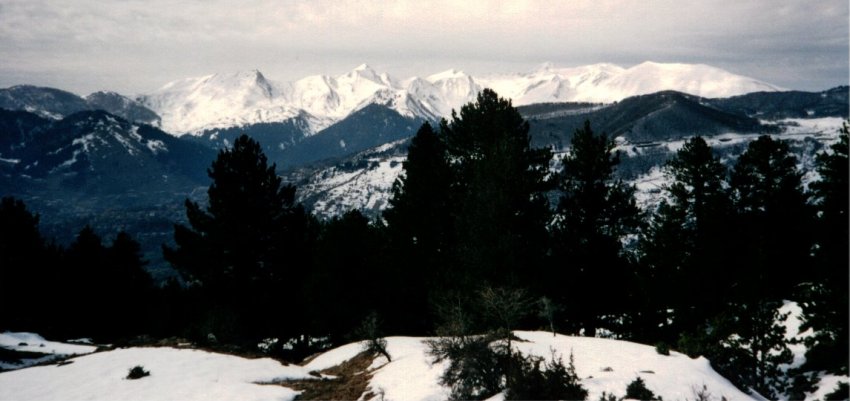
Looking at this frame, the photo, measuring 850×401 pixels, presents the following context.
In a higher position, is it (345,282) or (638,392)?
(638,392)

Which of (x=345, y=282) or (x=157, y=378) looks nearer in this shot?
(x=157, y=378)

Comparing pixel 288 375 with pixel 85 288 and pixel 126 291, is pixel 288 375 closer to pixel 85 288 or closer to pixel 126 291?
pixel 85 288

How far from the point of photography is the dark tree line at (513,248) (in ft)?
90.0

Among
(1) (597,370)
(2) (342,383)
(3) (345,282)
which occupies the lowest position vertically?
(3) (345,282)

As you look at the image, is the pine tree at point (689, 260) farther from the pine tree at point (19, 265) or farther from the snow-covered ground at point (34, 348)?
the pine tree at point (19, 265)

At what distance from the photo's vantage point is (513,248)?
27.2 m

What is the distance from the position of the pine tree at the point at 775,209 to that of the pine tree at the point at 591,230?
11.9 metres

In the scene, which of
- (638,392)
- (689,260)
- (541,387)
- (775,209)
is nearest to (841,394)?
(638,392)

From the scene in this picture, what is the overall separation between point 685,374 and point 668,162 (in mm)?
32794

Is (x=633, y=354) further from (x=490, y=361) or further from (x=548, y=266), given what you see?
(x=490, y=361)

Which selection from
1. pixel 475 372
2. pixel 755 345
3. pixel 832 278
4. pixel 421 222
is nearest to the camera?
pixel 475 372

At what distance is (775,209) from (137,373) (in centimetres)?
4898

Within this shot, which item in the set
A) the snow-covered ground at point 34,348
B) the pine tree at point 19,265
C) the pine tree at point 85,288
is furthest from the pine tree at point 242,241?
the pine tree at point 19,265

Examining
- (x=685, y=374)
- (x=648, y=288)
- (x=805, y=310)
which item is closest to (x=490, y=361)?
(x=685, y=374)
